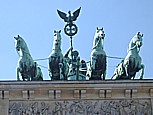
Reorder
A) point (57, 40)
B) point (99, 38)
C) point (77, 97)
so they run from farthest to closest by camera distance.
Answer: point (57, 40), point (99, 38), point (77, 97)

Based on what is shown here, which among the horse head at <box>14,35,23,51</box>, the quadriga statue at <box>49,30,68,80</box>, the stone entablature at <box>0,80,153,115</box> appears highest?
the horse head at <box>14,35,23,51</box>

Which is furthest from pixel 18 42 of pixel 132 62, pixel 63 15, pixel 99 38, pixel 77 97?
pixel 132 62

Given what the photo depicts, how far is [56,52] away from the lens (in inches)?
723

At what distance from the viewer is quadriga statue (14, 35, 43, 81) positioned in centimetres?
1797

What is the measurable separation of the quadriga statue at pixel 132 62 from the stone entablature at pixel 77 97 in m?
1.06

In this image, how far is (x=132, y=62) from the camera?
17969 millimetres

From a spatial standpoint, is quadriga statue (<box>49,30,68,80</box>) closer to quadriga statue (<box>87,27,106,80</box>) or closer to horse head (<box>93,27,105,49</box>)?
quadriga statue (<box>87,27,106,80</box>)

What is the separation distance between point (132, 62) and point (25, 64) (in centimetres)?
363

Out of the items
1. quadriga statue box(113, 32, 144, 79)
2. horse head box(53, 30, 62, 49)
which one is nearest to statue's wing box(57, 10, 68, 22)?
horse head box(53, 30, 62, 49)

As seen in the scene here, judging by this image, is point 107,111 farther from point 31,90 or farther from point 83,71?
point 83,71

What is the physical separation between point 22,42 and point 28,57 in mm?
615

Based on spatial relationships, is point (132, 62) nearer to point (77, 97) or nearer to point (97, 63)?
point (97, 63)

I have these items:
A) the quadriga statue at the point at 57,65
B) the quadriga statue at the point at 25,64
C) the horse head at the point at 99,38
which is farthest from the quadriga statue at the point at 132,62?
the quadriga statue at the point at 25,64

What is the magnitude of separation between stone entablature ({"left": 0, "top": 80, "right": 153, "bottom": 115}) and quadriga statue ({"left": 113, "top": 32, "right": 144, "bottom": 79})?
1.06 metres
